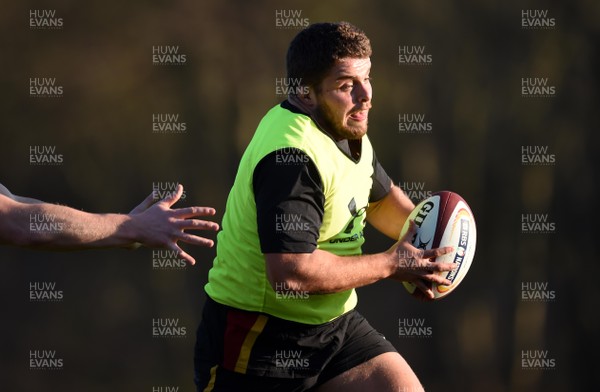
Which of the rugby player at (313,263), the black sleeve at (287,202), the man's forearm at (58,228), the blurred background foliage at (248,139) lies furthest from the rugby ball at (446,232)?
the blurred background foliage at (248,139)

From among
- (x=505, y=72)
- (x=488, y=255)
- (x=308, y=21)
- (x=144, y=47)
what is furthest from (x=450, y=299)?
(x=144, y=47)

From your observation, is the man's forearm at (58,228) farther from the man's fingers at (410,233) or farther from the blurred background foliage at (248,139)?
the blurred background foliage at (248,139)

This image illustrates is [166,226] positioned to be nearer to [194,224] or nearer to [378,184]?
[194,224]

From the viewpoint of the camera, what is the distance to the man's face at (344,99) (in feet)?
14.0

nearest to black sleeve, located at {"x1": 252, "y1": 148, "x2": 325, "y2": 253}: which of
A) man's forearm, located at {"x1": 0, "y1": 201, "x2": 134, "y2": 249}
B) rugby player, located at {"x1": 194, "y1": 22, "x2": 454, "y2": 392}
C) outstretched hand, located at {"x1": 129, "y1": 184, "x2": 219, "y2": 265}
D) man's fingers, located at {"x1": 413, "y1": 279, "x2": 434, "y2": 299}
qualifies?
rugby player, located at {"x1": 194, "y1": 22, "x2": 454, "y2": 392}

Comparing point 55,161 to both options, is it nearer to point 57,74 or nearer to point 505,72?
point 57,74

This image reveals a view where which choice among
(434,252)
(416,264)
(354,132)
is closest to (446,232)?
(434,252)

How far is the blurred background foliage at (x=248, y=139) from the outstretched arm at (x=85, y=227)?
252 cm

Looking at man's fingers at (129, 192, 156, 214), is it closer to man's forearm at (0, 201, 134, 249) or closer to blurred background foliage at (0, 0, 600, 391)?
man's forearm at (0, 201, 134, 249)

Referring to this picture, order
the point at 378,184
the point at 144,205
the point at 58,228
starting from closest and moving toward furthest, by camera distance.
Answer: the point at 58,228 → the point at 144,205 → the point at 378,184

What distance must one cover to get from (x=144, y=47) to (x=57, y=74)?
533 mm

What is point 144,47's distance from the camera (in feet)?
20.5

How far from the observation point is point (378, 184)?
4.80 meters

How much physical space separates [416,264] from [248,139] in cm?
229
